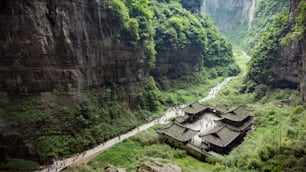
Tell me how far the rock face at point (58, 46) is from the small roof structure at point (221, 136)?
1633cm

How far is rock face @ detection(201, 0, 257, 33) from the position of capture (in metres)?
110

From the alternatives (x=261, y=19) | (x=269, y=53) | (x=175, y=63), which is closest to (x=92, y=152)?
(x=175, y=63)

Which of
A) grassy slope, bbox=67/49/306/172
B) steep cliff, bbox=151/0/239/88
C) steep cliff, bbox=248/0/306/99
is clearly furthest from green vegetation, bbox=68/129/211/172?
steep cliff, bbox=248/0/306/99

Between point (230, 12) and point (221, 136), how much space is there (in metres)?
107

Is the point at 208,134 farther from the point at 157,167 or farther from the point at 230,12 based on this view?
the point at 230,12

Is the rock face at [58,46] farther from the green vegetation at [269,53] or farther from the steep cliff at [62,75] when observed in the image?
the green vegetation at [269,53]

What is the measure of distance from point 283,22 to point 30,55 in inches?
1710

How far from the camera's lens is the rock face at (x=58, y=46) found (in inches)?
1005

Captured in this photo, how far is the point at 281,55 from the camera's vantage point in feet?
141

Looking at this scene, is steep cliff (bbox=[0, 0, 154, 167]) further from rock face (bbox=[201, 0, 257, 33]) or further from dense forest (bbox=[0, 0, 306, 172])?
rock face (bbox=[201, 0, 257, 33])

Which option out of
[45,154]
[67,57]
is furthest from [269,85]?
[45,154]

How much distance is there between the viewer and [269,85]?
4444 cm

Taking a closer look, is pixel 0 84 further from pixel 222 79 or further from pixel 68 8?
pixel 222 79

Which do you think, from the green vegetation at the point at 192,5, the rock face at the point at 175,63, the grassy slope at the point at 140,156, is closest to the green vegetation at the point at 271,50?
the rock face at the point at 175,63
